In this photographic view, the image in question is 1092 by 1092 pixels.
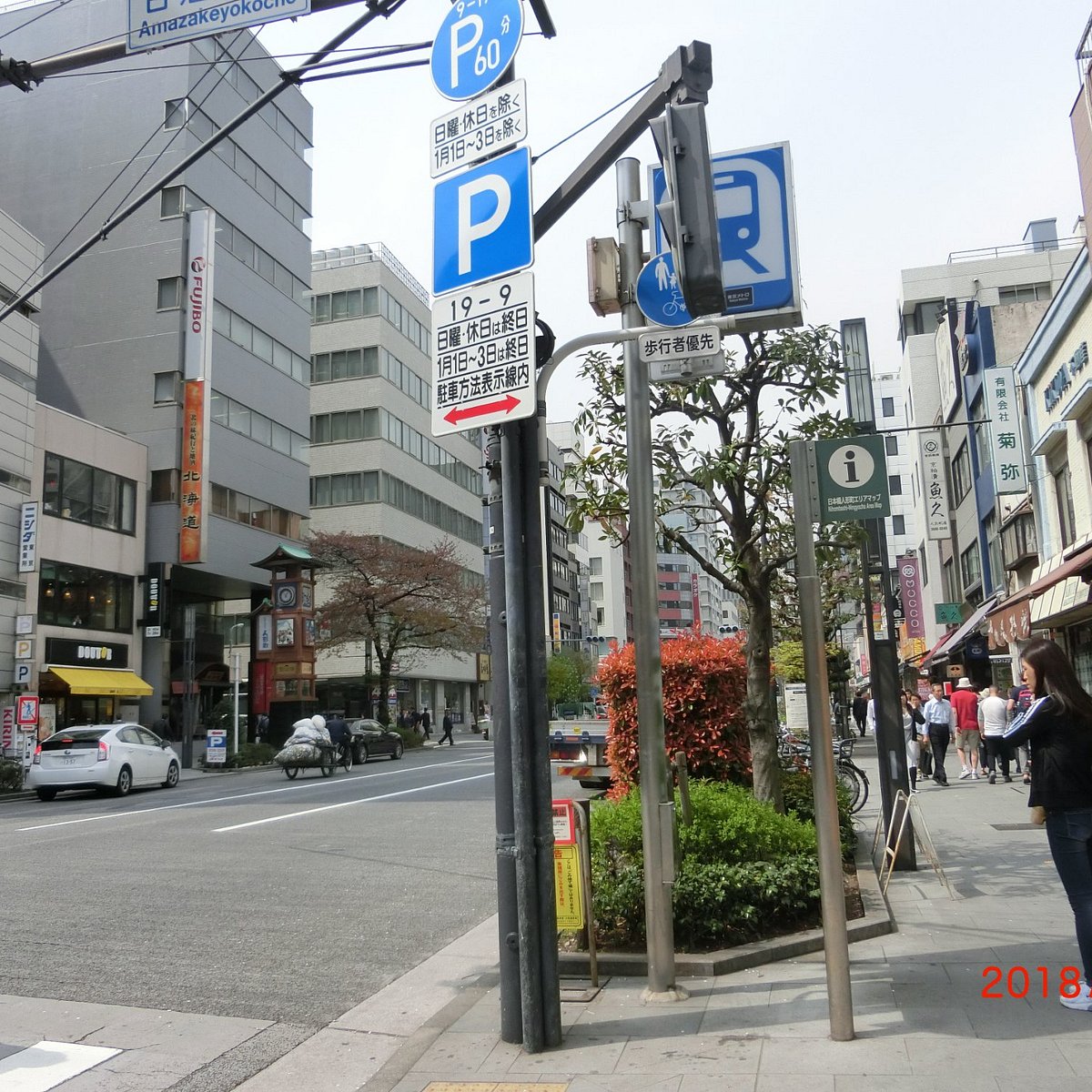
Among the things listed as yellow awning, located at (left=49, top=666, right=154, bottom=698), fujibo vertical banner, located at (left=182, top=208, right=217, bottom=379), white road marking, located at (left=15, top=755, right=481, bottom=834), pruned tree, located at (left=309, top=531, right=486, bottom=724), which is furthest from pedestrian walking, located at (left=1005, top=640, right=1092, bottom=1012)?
pruned tree, located at (left=309, top=531, right=486, bottom=724)

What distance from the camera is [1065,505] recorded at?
2395 cm

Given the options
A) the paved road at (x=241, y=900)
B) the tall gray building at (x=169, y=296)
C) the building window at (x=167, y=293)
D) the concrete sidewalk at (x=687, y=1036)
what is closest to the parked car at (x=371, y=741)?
the tall gray building at (x=169, y=296)

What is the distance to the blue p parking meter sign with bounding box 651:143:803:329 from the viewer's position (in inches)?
243

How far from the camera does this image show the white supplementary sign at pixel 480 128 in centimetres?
545

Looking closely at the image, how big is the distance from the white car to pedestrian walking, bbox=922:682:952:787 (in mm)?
16065

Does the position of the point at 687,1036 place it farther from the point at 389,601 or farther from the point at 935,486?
the point at 389,601

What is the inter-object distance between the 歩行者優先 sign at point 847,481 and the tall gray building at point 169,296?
34.5 metres

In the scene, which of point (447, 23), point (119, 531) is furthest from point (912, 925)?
point (119, 531)

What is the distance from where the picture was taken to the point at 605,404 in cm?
927

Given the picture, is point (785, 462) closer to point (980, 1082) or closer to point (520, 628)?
point (520, 628)

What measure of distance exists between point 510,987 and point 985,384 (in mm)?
25538

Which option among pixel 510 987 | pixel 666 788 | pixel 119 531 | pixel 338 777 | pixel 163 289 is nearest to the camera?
pixel 510 987
